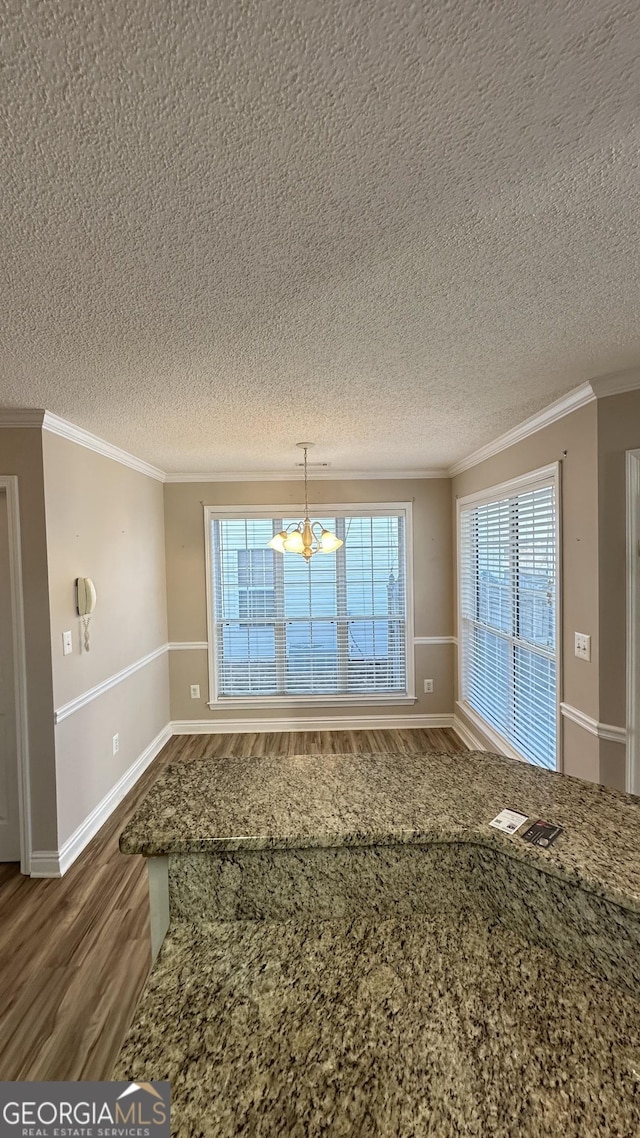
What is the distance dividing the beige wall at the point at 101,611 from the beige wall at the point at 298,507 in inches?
9.1

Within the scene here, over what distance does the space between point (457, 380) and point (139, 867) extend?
3041mm

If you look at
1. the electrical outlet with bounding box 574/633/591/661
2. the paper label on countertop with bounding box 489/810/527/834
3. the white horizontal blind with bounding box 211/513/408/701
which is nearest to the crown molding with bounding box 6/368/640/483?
the white horizontal blind with bounding box 211/513/408/701

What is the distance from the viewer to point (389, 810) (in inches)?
43.1

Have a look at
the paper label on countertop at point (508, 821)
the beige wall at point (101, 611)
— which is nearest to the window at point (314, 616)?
the beige wall at point (101, 611)

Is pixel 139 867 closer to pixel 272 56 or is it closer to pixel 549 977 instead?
pixel 549 977

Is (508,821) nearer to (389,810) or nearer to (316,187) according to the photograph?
(389,810)

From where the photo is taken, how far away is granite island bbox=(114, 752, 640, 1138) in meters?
0.64

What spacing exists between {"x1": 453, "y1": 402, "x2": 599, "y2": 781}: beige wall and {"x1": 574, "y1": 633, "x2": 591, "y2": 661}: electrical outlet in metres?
0.03

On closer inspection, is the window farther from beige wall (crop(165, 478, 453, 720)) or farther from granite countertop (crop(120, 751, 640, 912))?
granite countertop (crop(120, 751, 640, 912))

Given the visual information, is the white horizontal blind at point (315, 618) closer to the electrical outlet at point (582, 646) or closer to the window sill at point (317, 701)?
the window sill at point (317, 701)

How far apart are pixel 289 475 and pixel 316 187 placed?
3.45 metres

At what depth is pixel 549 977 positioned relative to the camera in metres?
0.83

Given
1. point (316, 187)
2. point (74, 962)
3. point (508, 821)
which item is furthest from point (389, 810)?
point (74, 962)

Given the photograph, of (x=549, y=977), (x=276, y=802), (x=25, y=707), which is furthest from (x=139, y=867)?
(x=549, y=977)
